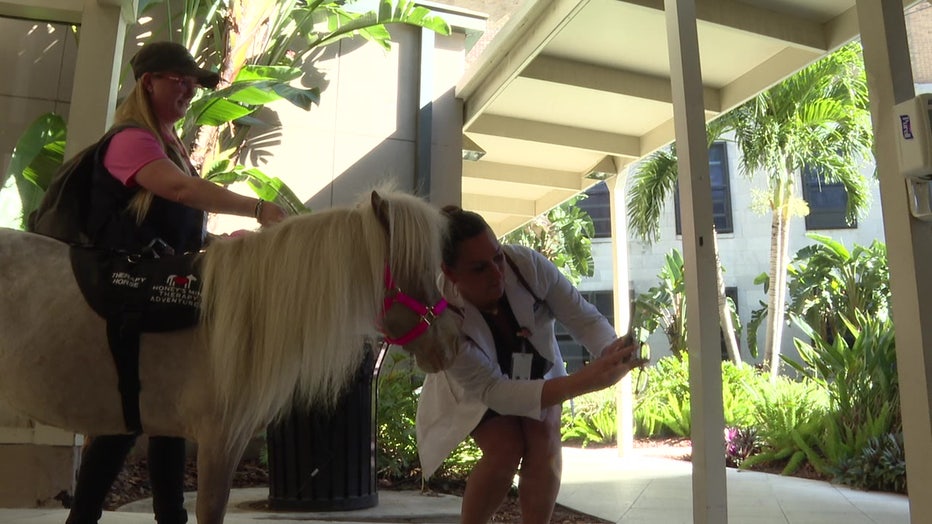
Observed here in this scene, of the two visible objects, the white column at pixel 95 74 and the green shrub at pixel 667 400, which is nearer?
the white column at pixel 95 74

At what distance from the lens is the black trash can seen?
138 inches

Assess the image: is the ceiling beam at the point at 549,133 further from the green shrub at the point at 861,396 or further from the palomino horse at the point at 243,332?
the palomino horse at the point at 243,332

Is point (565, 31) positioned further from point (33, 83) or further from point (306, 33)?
point (33, 83)

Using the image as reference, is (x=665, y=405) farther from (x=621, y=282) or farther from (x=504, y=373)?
(x=504, y=373)

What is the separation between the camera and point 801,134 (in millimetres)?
10312

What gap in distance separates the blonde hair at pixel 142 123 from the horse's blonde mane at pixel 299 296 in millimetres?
223

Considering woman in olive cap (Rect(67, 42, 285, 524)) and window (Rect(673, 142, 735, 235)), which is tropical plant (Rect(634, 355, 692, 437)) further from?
woman in olive cap (Rect(67, 42, 285, 524))

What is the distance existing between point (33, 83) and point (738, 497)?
19.1ft

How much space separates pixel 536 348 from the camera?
2154mm

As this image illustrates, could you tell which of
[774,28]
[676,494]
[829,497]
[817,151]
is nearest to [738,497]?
[676,494]

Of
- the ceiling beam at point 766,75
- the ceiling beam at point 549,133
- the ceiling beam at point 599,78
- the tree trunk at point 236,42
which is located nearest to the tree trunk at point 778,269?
the ceiling beam at point 549,133

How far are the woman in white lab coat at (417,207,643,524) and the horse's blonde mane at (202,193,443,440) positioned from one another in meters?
0.35

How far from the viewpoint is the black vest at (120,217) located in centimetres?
158

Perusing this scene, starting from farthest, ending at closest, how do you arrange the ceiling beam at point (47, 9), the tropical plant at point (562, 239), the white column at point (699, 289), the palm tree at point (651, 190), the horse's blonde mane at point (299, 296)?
the tropical plant at point (562, 239) < the palm tree at point (651, 190) < the ceiling beam at point (47, 9) < the white column at point (699, 289) < the horse's blonde mane at point (299, 296)
